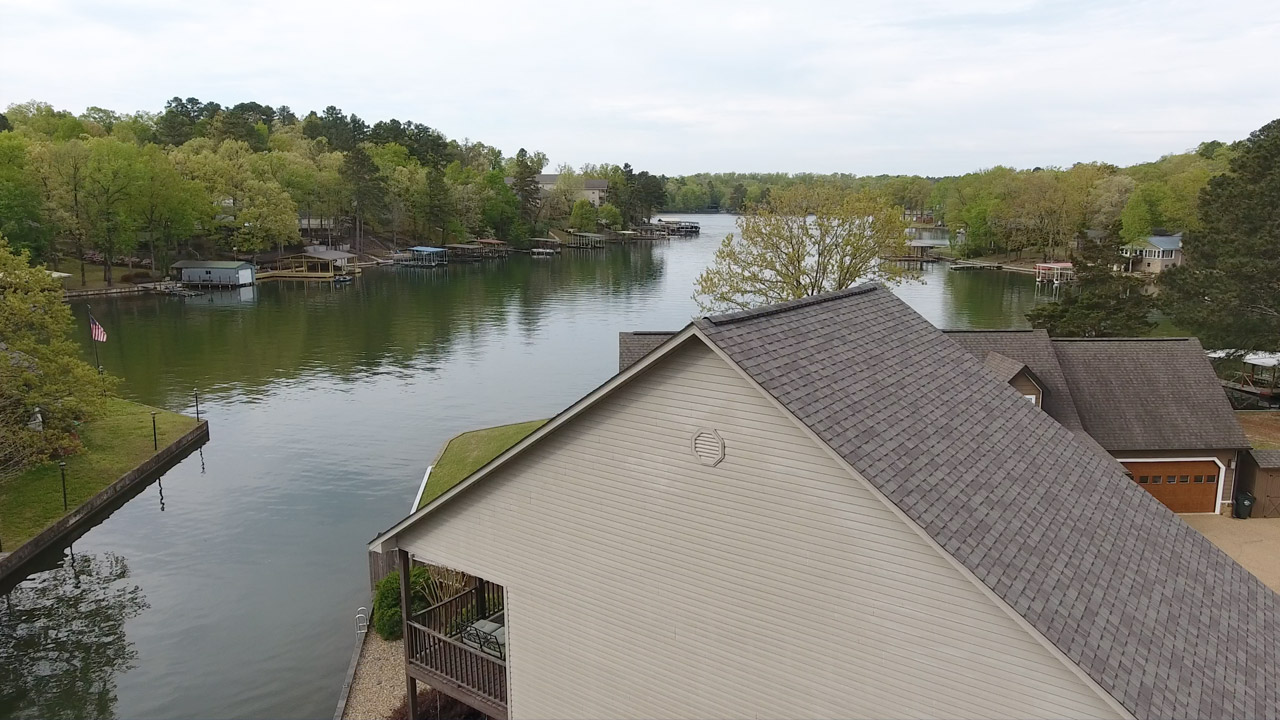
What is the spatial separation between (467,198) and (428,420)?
8156cm

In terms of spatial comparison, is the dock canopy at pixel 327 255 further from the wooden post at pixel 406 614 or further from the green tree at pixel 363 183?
the wooden post at pixel 406 614

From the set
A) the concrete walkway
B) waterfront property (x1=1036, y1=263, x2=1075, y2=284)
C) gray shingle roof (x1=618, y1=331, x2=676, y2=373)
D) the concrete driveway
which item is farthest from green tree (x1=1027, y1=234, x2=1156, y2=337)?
waterfront property (x1=1036, y1=263, x2=1075, y2=284)

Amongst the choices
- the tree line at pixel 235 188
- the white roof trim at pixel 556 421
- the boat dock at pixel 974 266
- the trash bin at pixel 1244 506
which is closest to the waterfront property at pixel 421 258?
the tree line at pixel 235 188

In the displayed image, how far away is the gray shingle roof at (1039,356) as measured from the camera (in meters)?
22.3

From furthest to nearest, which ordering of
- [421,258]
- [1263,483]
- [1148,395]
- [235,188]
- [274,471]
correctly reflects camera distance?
[421,258]
[235,188]
[274,471]
[1148,395]
[1263,483]

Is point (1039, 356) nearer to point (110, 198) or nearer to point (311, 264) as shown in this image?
point (110, 198)

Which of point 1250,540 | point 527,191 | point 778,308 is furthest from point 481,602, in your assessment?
point 527,191

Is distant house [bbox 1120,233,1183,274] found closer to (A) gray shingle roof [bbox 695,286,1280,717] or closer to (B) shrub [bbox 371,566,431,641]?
(A) gray shingle roof [bbox 695,286,1280,717]

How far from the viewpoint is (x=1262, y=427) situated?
2911 cm

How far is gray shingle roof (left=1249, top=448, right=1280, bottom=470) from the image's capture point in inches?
875

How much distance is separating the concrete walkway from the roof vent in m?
8.44

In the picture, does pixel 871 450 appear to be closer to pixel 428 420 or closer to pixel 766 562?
pixel 766 562

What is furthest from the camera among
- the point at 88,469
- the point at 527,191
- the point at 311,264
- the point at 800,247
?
the point at 527,191

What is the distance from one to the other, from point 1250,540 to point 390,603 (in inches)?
802
